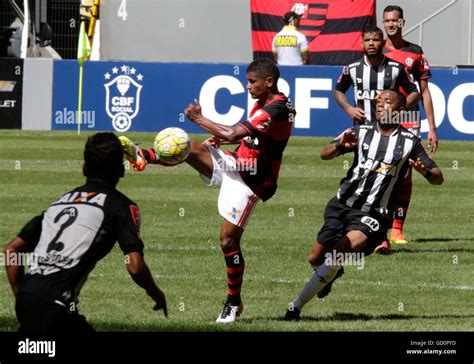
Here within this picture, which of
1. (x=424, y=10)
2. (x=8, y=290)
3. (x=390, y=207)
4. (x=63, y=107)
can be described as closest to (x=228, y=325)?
(x=390, y=207)

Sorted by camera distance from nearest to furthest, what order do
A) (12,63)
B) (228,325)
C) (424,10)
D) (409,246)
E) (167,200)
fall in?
(228,325) → (409,246) → (167,200) → (12,63) → (424,10)

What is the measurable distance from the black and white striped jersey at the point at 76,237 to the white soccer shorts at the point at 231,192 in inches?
121

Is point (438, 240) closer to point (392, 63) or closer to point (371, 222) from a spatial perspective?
Answer: point (392, 63)

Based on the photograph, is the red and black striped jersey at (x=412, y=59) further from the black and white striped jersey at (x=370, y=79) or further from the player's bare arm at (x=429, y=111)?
the black and white striped jersey at (x=370, y=79)

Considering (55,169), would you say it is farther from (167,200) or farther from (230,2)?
(230,2)

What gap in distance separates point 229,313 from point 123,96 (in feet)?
52.6

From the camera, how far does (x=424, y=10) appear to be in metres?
34.5

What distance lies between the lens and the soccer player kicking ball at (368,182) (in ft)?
32.2

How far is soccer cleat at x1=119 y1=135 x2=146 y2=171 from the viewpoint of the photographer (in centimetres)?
971

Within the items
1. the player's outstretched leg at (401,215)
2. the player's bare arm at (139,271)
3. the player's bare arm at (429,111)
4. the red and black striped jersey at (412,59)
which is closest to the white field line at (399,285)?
the player's outstretched leg at (401,215)

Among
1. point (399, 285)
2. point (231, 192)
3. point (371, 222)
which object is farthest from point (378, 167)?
point (399, 285)

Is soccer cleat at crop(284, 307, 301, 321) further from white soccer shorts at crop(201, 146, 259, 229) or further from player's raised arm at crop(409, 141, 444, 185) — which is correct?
player's raised arm at crop(409, 141, 444, 185)

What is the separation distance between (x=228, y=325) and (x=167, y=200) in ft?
26.0

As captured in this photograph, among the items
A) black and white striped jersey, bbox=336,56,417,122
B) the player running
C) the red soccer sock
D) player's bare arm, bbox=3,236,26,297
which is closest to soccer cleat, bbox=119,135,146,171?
the red soccer sock
